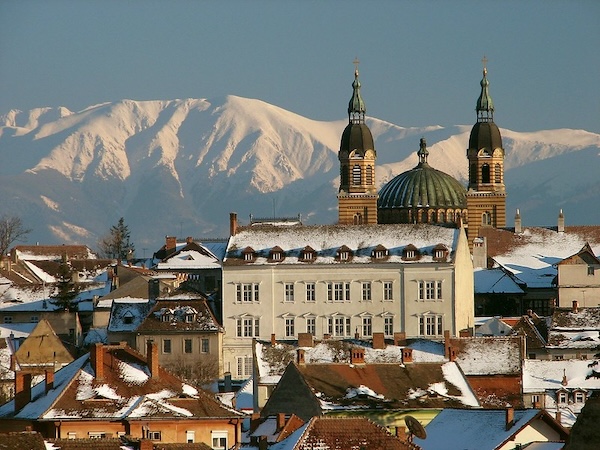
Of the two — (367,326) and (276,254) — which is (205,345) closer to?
(276,254)

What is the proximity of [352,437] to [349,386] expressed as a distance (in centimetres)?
2307

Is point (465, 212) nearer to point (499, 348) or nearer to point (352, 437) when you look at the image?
point (499, 348)

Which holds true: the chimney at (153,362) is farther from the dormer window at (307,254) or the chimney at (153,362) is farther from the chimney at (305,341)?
the dormer window at (307,254)

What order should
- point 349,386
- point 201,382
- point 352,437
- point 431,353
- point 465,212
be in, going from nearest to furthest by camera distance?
point 352,437
point 349,386
point 431,353
point 201,382
point 465,212

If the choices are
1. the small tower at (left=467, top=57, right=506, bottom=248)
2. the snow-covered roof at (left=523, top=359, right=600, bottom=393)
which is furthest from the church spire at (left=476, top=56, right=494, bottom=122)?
the snow-covered roof at (left=523, top=359, right=600, bottom=393)

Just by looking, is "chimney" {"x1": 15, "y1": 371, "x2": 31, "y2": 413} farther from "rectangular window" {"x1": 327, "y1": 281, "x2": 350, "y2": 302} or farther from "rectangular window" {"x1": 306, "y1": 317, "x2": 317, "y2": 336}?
"rectangular window" {"x1": 327, "y1": 281, "x2": 350, "y2": 302}

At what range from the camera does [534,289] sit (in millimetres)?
131125

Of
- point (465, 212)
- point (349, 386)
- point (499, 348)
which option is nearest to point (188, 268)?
point (465, 212)

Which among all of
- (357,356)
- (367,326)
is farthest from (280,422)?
(367,326)

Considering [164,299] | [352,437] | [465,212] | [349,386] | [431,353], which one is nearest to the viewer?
[352,437]

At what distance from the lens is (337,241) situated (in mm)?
118062

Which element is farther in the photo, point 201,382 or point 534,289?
point 534,289

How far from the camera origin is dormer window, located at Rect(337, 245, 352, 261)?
11656 centimetres

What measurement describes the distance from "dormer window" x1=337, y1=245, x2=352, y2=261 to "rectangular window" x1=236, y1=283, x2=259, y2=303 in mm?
4605
